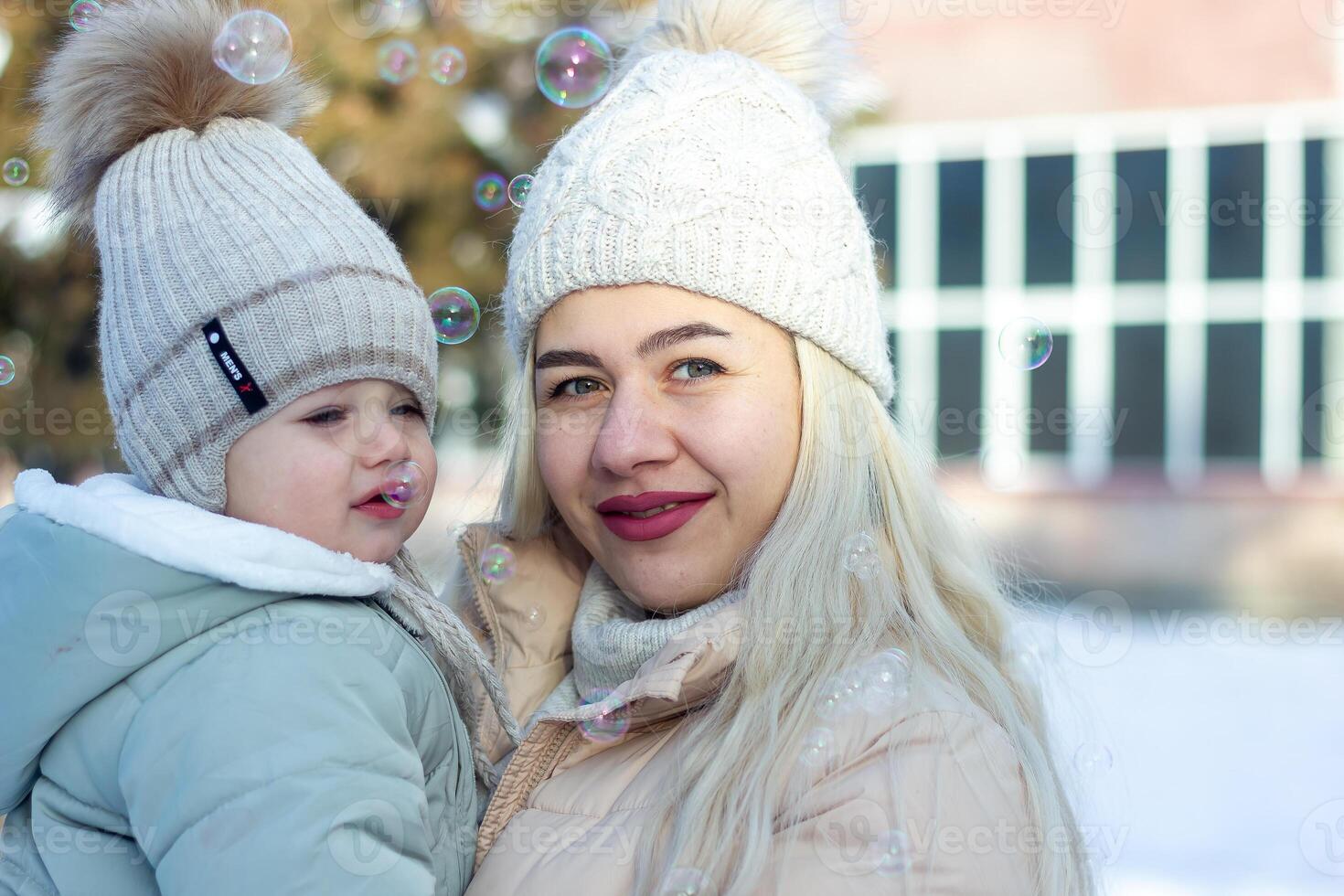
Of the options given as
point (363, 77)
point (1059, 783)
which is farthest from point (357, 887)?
point (363, 77)

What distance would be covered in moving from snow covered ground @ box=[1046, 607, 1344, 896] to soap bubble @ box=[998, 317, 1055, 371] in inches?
30.9

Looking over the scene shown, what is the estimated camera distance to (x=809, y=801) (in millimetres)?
1609

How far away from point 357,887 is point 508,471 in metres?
1.14

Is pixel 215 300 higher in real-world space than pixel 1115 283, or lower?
lower

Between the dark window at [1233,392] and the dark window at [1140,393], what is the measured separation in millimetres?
414

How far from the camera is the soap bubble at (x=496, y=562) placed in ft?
7.99

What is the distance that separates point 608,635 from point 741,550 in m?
0.30

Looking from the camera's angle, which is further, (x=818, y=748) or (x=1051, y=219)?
(x=1051, y=219)

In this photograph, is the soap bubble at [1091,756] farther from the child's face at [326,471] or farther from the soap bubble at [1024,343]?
the child's face at [326,471]

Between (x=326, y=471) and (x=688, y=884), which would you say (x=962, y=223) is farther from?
(x=688, y=884)

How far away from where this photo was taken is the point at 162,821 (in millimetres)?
1510

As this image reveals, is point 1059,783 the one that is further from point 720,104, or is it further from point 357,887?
point 720,104

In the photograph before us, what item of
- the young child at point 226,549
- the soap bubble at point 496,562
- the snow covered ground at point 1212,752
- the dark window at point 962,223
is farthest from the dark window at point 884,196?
the young child at point 226,549

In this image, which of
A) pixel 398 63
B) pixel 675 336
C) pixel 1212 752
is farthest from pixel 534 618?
pixel 1212 752
